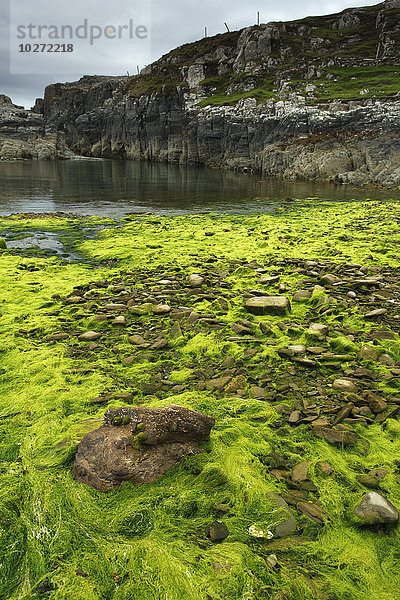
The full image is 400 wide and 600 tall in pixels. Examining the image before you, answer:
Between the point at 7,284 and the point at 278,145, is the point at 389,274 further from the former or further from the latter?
the point at 278,145

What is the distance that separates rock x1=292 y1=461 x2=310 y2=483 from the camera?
2457 millimetres

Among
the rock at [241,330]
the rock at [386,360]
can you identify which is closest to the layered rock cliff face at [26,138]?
the rock at [241,330]

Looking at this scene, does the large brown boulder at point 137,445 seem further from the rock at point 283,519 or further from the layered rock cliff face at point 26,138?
the layered rock cliff face at point 26,138

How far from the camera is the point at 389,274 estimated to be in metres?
6.55

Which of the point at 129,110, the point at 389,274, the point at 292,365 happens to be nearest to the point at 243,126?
the point at 129,110

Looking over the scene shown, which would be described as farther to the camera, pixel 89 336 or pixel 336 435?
pixel 89 336

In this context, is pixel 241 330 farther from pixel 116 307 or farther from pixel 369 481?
pixel 369 481

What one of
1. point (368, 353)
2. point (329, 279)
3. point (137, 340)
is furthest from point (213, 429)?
point (329, 279)

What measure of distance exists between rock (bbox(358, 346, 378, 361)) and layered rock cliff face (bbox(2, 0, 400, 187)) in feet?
81.5

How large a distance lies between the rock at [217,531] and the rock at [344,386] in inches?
71.7

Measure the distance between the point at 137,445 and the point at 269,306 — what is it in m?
3.15

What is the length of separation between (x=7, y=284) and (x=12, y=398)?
3800 millimetres

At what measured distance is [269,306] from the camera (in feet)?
16.7

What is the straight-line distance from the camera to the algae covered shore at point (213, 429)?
1888 mm
